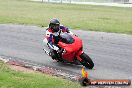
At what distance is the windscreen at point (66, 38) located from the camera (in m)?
13.4

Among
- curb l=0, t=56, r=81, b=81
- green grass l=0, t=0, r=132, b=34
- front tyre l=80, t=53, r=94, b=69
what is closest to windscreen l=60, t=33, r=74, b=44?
front tyre l=80, t=53, r=94, b=69

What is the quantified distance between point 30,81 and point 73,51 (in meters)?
2.93

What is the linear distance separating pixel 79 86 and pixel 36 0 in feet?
185

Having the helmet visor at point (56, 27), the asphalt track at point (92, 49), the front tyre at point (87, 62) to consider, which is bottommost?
the asphalt track at point (92, 49)

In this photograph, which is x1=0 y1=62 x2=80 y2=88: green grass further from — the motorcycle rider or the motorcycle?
the motorcycle rider

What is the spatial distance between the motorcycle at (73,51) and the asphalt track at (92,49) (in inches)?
9.2

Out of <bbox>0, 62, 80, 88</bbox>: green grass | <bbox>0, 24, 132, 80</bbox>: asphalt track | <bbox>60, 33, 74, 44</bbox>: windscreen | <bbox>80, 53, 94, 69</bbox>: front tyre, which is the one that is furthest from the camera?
<bbox>60, 33, 74, 44</bbox>: windscreen

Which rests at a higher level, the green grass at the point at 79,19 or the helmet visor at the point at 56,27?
the helmet visor at the point at 56,27

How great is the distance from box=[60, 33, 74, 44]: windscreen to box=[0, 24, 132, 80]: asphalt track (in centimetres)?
85

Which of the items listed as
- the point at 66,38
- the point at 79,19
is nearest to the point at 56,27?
the point at 66,38

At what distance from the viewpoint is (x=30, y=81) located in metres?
10.5

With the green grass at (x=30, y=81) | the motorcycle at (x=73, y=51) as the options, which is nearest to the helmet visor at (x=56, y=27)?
the motorcycle at (x=73, y=51)

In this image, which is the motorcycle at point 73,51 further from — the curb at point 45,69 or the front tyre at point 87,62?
the curb at point 45,69

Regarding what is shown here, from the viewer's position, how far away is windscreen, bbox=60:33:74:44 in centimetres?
1337
